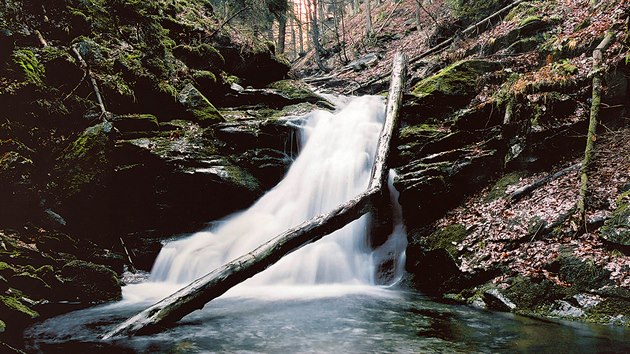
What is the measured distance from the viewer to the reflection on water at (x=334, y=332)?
400 centimetres

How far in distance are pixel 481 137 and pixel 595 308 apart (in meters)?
4.37

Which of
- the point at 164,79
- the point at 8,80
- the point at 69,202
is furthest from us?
the point at 164,79

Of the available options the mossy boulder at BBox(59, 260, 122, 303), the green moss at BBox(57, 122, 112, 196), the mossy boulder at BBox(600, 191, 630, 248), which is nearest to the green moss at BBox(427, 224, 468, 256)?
the mossy boulder at BBox(600, 191, 630, 248)

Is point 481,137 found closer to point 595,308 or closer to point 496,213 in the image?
point 496,213

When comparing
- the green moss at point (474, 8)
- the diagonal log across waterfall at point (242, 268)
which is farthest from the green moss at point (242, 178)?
the green moss at point (474, 8)

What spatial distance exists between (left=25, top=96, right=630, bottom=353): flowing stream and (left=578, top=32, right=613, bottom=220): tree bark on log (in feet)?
7.11

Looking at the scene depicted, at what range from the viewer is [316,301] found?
6398 mm

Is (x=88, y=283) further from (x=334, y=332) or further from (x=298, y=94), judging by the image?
(x=298, y=94)

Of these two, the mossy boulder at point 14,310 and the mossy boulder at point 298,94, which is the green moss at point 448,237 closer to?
the mossy boulder at point 14,310

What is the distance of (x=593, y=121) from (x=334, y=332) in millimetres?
5839

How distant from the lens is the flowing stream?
13.6ft

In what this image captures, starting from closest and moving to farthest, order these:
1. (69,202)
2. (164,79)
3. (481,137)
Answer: (69,202)
(481,137)
(164,79)

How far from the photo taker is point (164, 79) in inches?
394

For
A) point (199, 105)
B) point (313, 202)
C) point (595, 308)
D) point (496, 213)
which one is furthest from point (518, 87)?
point (199, 105)
